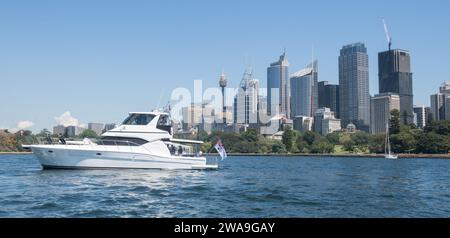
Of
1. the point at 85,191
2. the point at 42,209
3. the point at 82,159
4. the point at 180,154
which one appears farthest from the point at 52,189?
the point at 180,154

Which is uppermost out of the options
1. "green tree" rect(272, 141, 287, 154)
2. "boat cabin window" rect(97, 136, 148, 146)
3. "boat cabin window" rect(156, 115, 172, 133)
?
"boat cabin window" rect(156, 115, 172, 133)

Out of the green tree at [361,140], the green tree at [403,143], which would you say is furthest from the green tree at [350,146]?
the green tree at [403,143]

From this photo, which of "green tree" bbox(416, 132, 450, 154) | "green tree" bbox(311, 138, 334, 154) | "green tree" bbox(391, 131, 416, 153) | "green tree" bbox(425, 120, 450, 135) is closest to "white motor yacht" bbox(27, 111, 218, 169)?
"green tree" bbox(416, 132, 450, 154)

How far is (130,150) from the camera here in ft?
127

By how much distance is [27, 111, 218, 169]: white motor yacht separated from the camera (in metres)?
37.1

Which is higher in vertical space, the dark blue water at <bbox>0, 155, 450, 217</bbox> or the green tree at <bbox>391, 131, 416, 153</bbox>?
the dark blue water at <bbox>0, 155, 450, 217</bbox>

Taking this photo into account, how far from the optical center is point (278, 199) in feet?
67.5

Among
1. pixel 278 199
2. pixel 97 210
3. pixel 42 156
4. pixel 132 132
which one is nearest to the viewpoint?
pixel 97 210

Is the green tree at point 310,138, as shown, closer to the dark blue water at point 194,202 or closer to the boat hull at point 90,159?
the boat hull at point 90,159

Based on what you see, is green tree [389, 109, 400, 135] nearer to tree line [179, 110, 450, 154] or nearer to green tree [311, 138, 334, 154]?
tree line [179, 110, 450, 154]

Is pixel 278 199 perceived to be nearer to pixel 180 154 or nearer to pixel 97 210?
pixel 97 210

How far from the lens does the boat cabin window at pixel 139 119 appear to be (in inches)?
1622
